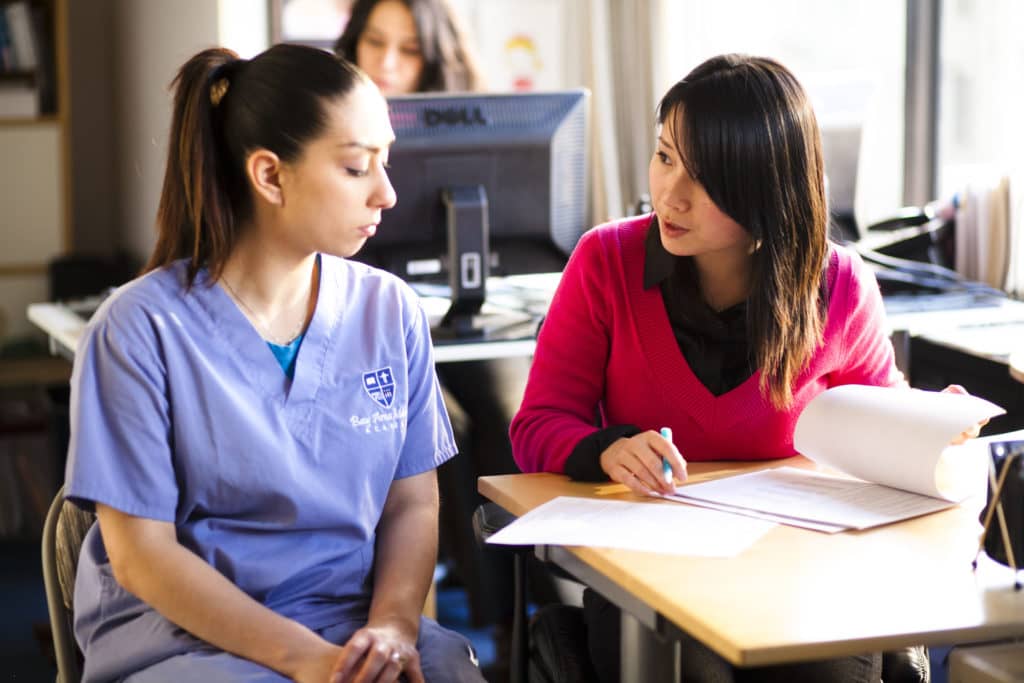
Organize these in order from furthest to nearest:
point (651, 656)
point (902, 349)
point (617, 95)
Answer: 1. point (617, 95)
2. point (902, 349)
3. point (651, 656)

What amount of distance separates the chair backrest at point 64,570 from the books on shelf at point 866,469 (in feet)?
2.21

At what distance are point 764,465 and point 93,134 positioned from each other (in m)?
3.87

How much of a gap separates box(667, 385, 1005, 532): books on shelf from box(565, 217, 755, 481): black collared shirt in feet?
0.53

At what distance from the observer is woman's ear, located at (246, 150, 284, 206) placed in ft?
4.57

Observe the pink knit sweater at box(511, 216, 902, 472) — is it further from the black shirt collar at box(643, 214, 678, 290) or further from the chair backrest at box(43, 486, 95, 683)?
the chair backrest at box(43, 486, 95, 683)

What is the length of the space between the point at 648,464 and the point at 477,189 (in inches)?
49.1

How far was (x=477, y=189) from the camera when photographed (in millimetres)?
2582

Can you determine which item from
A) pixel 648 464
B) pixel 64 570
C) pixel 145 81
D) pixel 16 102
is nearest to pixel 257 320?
pixel 64 570

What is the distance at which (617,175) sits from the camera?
424 cm

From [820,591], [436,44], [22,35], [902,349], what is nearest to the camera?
[820,591]

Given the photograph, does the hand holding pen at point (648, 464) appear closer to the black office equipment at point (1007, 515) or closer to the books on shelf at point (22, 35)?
the black office equipment at point (1007, 515)

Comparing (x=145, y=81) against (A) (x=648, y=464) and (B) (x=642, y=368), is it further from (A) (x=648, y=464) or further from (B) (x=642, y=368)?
(A) (x=648, y=464)

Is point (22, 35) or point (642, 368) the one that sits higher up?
point (22, 35)

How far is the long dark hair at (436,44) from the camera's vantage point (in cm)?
359
